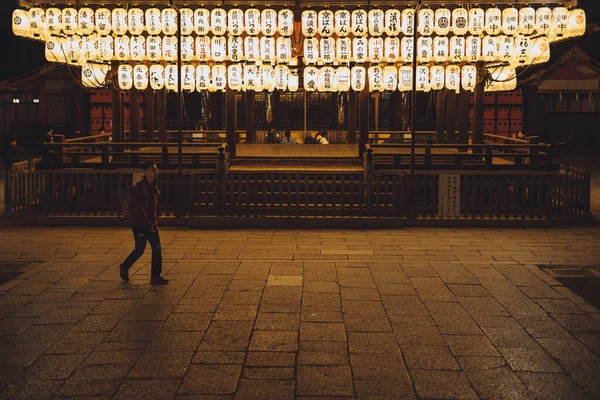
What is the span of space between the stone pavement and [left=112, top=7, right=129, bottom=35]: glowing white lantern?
746 centimetres

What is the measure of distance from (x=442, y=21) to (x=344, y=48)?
252 cm

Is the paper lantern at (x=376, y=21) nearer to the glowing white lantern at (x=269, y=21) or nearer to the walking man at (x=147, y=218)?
the glowing white lantern at (x=269, y=21)

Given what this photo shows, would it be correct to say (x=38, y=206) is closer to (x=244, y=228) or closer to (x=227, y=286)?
(x=244, y=228)

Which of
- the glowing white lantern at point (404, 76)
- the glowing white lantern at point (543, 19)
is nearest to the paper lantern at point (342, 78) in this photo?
the glowing white lantern at point (404, 76)

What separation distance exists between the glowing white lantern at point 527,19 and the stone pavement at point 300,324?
24.4ft

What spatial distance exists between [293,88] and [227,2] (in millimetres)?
2944

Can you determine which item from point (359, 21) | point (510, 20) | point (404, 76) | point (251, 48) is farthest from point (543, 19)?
point (251, 48)

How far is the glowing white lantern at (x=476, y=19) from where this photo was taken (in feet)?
57.4

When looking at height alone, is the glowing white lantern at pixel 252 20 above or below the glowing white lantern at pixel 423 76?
above

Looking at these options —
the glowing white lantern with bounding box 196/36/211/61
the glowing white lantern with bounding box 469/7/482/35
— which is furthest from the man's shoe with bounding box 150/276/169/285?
the glowing white lantern with bounding box 469/7/482/35

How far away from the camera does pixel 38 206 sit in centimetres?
1563

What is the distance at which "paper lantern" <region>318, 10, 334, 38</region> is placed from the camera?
1759cm

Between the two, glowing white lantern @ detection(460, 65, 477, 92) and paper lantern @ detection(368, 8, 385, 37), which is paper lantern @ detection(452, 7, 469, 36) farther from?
paper lantern @ detection(368, 8, 385, 37)

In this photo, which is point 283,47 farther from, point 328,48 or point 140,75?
point 140,75
